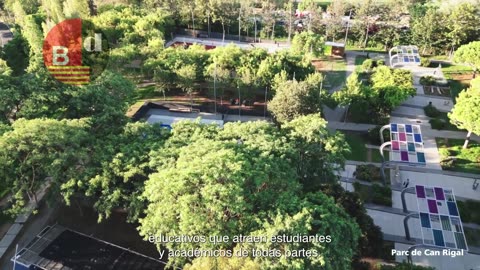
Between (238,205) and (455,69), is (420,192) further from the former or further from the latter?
(455,69)

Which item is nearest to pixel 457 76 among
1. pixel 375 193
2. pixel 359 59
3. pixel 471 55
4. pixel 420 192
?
pixel 471 55

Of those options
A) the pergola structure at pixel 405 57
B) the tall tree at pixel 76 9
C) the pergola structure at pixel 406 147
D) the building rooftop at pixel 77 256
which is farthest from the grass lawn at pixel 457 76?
the tall tree at pixel 76 9

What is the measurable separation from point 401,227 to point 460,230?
486cm

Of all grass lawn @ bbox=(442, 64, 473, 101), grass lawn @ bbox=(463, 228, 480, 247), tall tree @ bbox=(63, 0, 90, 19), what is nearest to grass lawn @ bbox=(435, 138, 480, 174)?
grass lawn @ bbox=(463, 228, 480, 247)

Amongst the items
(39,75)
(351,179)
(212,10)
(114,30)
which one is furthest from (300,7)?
(39,75)

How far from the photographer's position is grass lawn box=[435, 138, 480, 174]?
35.9 meters

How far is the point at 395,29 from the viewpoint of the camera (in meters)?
58.8

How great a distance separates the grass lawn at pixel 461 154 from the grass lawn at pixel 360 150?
19.2 ft

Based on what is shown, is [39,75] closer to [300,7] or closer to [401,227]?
[401,227]

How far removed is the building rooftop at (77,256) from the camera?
2417 centimetres

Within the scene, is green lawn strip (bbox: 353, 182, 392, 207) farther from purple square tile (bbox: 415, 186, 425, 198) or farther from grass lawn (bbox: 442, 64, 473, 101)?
grass lawn (bbox: 442, 64, 473, 101)

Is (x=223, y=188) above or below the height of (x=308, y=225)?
above

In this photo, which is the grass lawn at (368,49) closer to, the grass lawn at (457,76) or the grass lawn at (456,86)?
the grass lawn at (457,76)

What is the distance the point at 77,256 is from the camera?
24.7 metres
